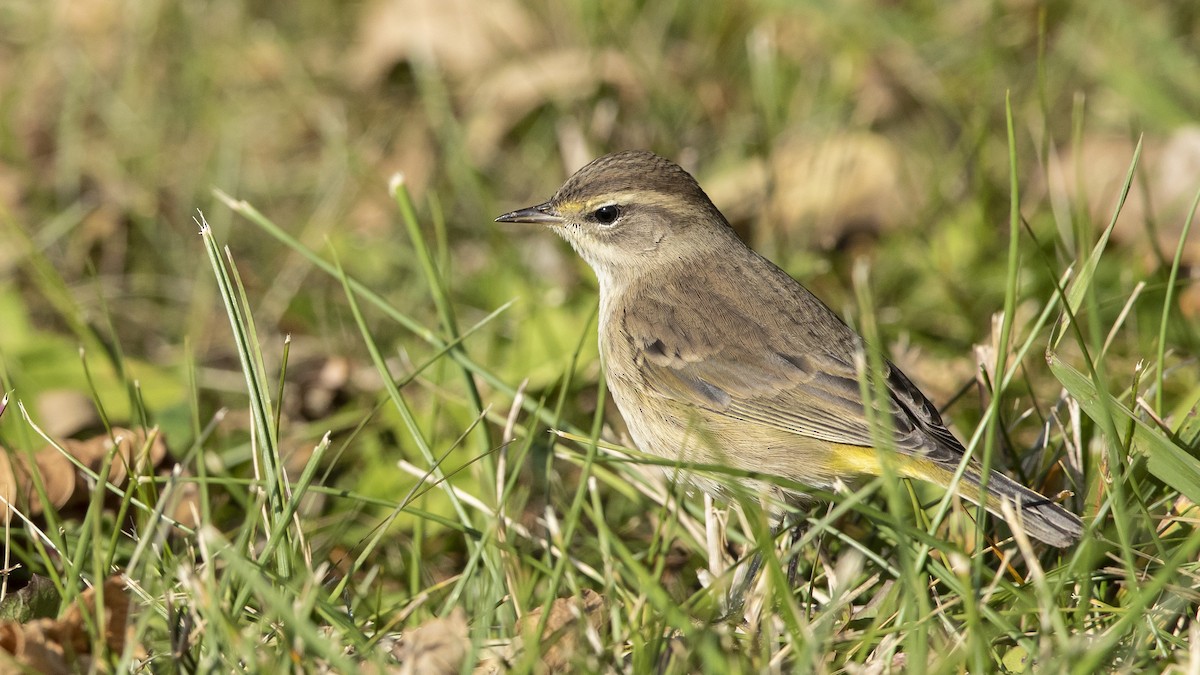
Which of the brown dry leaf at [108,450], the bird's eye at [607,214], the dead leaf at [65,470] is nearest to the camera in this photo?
the dead leaf at [65,470]

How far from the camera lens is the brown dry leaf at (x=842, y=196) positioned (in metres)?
6.35

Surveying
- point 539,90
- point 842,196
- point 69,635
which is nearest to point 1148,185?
point 842,196

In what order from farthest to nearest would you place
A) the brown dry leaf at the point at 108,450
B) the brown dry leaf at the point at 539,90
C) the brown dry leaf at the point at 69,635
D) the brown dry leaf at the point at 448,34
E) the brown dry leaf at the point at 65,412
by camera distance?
the brown dry leaf at the point at 448,34 < the brown dry leaf at the point at 539,90 < the brown dry leaf at the point at 65,412 < the brown dry leaf at the point at 108,450 < the brown dry leaf at the point at 69,635

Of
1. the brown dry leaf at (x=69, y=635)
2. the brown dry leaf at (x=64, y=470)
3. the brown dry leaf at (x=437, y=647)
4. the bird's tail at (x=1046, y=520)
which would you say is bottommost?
the bird's tail at (x=1046, y=520)

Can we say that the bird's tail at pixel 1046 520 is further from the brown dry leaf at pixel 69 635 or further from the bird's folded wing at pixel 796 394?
the brown dry leaf at pixel 69 635

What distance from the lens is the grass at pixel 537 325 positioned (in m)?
3.12

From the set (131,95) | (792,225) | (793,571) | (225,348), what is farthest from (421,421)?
(131,95)

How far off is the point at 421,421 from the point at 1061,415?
2385 mm

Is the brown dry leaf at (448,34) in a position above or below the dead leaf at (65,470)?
above

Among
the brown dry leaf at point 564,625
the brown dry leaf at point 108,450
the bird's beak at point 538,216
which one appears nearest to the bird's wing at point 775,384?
the bird's beak at point 538,216

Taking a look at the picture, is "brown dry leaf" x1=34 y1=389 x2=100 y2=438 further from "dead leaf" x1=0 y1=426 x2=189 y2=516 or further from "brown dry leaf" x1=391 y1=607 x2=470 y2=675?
"brown dry leaf" x1=391 y1=607 x2=470 y2=675

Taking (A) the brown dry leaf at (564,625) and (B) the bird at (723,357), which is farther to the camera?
(B) the bird at (723,357)

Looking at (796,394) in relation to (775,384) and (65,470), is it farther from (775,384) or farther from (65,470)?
(65,470)

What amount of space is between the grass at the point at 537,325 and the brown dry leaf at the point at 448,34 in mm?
53
